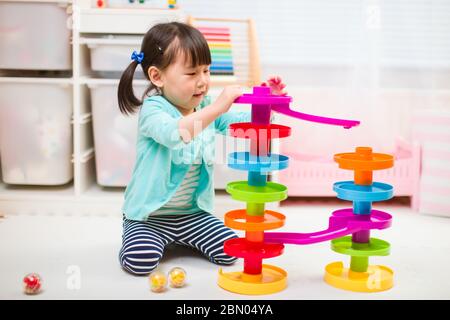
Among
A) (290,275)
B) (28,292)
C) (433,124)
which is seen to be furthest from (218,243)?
(433,124)

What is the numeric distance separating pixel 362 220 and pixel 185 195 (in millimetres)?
438

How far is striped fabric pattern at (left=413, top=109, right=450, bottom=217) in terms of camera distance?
1.91 meters

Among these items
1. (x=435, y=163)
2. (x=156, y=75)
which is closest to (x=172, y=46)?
(x=156, y=75)

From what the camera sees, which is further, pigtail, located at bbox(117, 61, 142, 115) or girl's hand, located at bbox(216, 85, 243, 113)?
pigtail, located at bbox(117, 61, 142, 115)

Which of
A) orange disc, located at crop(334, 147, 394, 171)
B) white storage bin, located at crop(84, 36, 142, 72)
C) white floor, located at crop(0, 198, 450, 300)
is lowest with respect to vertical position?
white floor, located at crop(0, 198, 450, 300)

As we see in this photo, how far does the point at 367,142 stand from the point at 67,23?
1075 millimetres

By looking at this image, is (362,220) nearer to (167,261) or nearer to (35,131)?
(167,261)

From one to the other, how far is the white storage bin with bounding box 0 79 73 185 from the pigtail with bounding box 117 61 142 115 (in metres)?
0.42

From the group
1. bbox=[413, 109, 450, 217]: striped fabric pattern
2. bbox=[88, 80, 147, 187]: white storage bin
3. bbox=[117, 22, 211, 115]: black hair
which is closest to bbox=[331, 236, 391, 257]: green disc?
bbox=[117, 22, 211, 115]: black hair

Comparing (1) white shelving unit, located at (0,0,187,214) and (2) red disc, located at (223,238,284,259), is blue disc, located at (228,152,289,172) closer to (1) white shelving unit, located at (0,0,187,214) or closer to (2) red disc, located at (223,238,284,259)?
(2) red disc, located at (223,238,284,259)

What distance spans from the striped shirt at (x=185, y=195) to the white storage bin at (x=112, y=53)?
1.75ft

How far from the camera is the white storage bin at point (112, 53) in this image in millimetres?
1841

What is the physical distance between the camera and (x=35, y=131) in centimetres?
189
